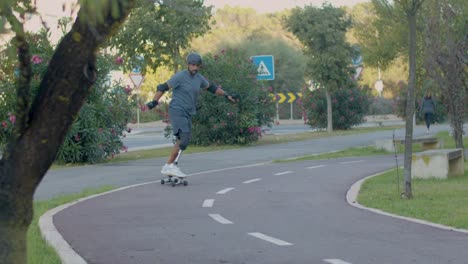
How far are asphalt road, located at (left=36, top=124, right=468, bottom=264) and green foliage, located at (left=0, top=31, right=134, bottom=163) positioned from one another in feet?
13.0

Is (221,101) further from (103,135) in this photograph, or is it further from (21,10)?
(21,10)

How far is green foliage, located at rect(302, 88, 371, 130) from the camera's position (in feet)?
143

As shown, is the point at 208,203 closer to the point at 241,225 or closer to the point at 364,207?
the point at 364,207

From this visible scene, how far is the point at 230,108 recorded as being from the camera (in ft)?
92.6

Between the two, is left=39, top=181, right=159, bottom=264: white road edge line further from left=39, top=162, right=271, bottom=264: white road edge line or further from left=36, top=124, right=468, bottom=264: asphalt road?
left=36, top=124, right=468, bottom=264: asphalt road

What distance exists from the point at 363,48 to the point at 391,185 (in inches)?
604

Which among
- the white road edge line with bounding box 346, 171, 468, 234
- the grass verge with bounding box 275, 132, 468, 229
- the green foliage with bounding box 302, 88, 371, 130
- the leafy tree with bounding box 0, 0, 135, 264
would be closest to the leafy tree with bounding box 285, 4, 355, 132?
the green foliage with bounding box 302, 88, 371, 130

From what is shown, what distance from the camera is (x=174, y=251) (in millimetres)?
7598

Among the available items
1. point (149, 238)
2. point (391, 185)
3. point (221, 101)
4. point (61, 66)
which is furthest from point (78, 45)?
point (221, 101)

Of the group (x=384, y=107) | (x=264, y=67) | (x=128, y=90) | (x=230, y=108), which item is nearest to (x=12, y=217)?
(x=128, y=90)

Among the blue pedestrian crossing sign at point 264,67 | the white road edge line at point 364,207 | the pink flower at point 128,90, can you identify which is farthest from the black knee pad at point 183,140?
the blue pedestrian crossing sign at point 264,67

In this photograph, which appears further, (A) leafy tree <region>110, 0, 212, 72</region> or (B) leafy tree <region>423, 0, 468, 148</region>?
(A) leafy tree <region>110, 0, 212, 72</region>

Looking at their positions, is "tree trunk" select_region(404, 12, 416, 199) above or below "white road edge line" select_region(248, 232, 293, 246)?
above

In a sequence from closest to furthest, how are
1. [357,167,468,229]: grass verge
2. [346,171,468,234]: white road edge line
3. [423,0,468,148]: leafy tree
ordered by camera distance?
[346,171,468,234]: white road edge line → [357,167,468,229]: grass verge → [423,0,468,148]: leafy tree
